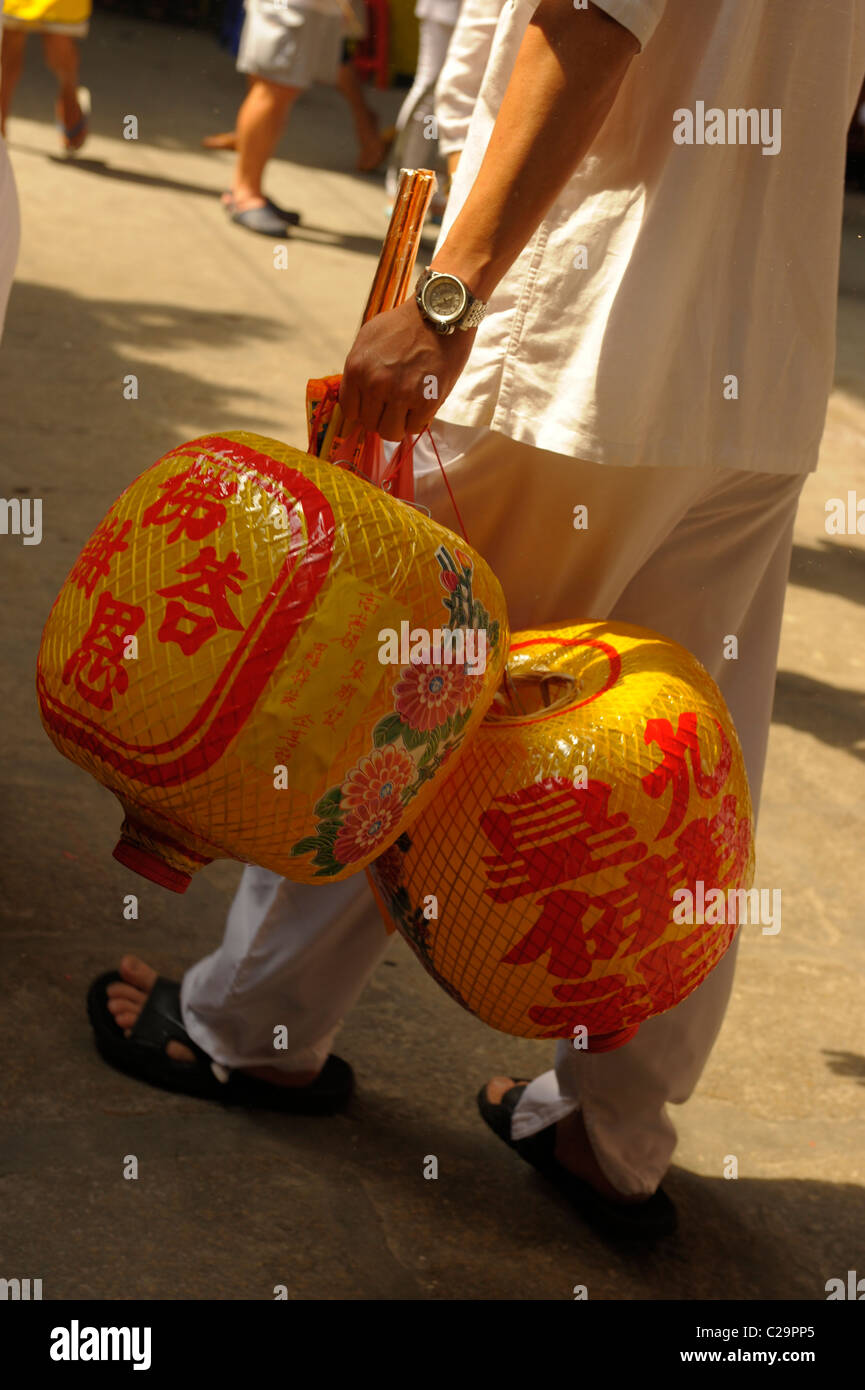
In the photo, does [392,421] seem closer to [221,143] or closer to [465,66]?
[465,66]

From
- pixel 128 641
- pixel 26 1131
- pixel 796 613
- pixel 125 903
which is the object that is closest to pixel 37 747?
pixel 125 903

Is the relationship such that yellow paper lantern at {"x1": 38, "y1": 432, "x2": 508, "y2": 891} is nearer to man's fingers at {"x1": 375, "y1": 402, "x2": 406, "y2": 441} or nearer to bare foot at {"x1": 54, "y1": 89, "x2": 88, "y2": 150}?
man's fingers at {"x1": 375, "y1": 402, "x2": 406, "y2": 441}

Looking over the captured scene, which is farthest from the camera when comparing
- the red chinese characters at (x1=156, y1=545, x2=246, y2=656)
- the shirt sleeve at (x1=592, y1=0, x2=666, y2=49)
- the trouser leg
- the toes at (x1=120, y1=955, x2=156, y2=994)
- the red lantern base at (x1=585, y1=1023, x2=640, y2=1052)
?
the toes at (x1=120, y1=955, x2=156, y2=994)

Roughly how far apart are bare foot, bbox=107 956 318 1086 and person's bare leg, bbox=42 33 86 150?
5.67 metres

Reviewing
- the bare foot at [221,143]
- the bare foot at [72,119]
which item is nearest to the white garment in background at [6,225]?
the bare foot at [72,119]

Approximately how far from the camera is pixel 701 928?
1.43m

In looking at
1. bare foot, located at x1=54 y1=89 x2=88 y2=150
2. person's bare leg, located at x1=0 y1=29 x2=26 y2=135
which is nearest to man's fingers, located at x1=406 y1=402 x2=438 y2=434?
person's bare leg, located at x1=0 y1=29 x2=26 y2=135

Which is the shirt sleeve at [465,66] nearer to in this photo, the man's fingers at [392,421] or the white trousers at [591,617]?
the white trousers at [591,617]

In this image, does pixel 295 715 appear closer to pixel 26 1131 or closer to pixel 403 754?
pixel 403 754

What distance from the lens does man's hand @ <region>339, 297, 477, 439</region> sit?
1.40 m

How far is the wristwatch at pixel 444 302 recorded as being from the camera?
1406mm

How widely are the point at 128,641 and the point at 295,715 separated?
15cm

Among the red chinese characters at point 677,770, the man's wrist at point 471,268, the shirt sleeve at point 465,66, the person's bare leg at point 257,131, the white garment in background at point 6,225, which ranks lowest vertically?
the red chinese characters at point 677,770

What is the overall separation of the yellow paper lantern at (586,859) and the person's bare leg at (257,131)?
5526 millimetres
